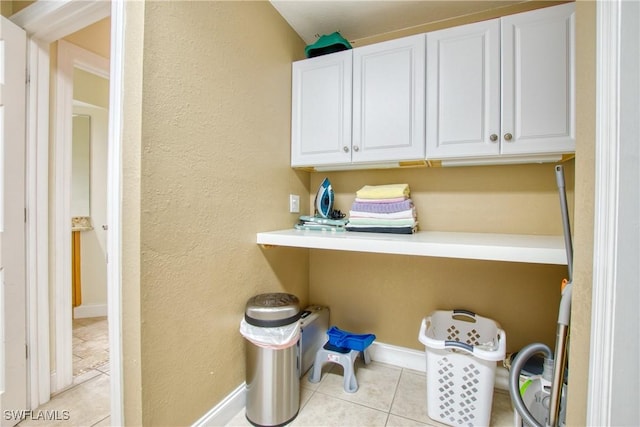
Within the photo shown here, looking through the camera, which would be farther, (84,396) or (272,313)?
(84,396)

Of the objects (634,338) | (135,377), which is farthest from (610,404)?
(135,377)

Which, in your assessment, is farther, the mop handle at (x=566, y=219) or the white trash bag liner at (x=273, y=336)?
the white trash bag liner at (x=273, y=336)

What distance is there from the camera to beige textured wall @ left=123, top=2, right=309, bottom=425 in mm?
869

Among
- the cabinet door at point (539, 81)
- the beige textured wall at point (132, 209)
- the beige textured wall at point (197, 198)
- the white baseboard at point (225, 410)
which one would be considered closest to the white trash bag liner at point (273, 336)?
the beige textured wall at point (197, 198)

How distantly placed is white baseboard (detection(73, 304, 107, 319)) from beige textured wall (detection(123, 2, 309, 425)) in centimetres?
215

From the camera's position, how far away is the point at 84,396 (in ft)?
4.69

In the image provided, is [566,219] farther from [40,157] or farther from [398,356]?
[40,157]

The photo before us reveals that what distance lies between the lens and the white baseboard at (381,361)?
1121 mm

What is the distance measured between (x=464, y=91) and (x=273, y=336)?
1491 millimetres

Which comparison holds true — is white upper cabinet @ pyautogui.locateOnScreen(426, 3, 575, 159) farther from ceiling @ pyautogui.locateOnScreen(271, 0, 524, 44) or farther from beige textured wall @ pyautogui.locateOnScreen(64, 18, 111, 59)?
beige textured wall @ pyautogui.locateOnScreen(64, 18, 111, 59)

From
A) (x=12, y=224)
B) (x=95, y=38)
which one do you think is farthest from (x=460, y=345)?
(x=95, y=38)

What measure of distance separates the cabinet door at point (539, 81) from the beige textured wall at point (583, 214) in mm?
608

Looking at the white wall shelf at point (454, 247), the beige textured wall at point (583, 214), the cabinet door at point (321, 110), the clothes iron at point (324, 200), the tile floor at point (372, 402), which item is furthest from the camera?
the clothes iron at point (324, 200)

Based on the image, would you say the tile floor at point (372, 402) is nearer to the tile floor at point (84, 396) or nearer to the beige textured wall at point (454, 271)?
the beige textured wall at point (454, 271)
